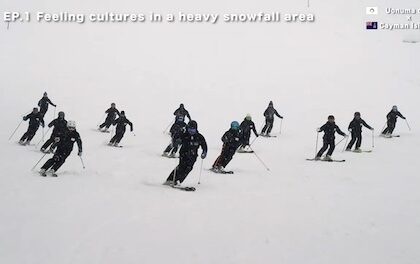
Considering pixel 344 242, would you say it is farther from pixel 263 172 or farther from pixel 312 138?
pixel 312 138

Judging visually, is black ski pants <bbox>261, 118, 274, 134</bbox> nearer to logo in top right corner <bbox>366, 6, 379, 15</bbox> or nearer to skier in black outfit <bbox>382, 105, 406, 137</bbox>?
skier in black outfit <bbox>382, 105, 406, 137</bbox>

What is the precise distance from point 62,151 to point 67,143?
292 millimetres

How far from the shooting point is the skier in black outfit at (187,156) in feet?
41.1

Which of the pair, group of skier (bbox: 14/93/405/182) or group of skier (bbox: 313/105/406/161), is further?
group of skier (bbox: 313/105/406/161)

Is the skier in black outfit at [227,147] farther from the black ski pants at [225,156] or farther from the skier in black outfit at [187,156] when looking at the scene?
the skier in black outfit at [187,156]

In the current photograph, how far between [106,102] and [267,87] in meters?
14.6

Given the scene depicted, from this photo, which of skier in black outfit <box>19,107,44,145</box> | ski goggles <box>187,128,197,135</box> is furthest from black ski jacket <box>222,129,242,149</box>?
skier in black outfit <box>19,107,44,145</box>

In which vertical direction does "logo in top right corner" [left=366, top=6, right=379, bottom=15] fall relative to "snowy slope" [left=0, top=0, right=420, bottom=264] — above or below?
above

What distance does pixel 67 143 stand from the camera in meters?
13.5

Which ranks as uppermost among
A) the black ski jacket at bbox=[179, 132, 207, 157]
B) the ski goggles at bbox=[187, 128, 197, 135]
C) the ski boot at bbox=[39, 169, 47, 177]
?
the ski goggles at bbox=[187, 128, 197, 135]

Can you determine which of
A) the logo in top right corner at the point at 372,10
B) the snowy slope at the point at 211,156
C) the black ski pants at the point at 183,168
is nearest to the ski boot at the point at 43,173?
the snowy slope at the point at 211,156

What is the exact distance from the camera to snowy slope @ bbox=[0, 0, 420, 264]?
8195 millimetres

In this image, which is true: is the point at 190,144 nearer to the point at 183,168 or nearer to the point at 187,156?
the point at 187,156

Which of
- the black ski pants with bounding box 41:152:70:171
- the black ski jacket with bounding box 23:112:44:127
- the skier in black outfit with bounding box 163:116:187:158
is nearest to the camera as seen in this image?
the black ski pants with bounding box 41:152:70:171
